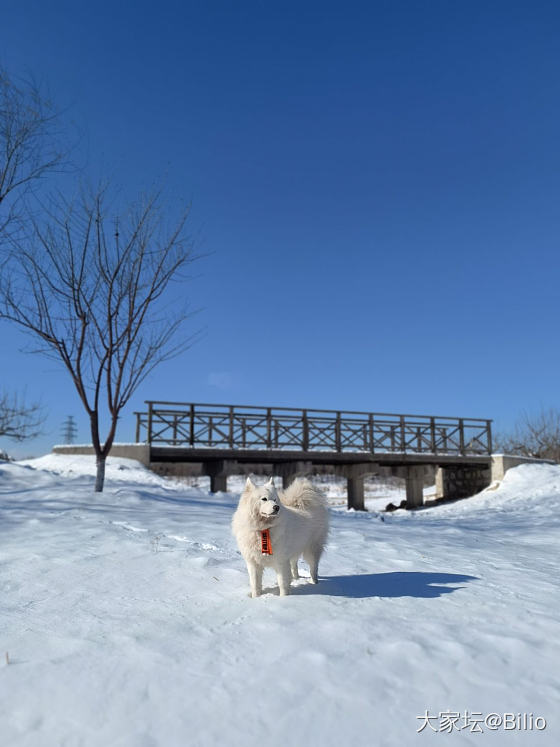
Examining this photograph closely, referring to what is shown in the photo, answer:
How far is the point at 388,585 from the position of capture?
430cm

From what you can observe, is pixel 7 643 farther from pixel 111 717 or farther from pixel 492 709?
pixel 492 709

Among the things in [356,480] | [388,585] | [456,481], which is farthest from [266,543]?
[456,481]

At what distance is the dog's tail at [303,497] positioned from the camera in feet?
14.4

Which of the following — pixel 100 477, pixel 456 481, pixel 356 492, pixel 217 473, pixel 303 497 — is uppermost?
pixel 303 497

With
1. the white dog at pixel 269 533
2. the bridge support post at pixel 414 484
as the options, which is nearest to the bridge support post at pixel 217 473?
the bridge support post at pixel 414 484

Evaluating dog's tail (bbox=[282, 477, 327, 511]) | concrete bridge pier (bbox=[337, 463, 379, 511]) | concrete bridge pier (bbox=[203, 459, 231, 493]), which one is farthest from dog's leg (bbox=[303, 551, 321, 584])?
concrete bridge pier (bbox=[337, 463, 379, 511])

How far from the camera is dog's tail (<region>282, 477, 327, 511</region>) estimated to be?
173 inches

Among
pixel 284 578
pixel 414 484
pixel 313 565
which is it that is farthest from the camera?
pixel 414 484

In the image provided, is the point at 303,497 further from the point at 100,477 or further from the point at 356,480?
the point at 356,480

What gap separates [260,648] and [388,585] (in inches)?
67.2

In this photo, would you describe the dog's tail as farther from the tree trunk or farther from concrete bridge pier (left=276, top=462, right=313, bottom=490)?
concrete bridge pier (left=276, top=462, right=313, bottom=490)

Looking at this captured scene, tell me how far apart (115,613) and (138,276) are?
29.1ft

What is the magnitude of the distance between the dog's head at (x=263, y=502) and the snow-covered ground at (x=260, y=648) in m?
0.59

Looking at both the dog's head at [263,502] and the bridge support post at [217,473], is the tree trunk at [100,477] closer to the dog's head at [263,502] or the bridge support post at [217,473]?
the dog's head at [263,502]
